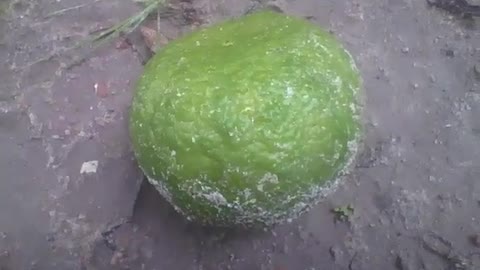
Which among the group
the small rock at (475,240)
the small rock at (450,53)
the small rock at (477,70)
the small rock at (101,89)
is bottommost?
the small rock at (475,240)

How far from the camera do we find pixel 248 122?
1.85 m

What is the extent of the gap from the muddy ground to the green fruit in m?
0.34

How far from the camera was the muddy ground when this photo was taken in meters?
2.31

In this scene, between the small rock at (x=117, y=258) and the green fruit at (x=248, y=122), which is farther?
the small rock at (x=117, y=258)

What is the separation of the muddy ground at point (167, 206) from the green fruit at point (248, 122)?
0.34 m

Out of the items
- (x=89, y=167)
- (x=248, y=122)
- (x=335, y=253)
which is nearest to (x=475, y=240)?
(x=335, y=253)

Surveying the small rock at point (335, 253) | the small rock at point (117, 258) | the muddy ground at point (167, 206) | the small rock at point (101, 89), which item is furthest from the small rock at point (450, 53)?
the small rock at point (117, 258)

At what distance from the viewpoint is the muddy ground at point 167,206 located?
2311mm

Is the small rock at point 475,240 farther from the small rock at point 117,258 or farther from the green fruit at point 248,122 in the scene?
the small rock at point 117,258

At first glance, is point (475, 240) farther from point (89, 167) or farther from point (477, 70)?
point (89, 167)

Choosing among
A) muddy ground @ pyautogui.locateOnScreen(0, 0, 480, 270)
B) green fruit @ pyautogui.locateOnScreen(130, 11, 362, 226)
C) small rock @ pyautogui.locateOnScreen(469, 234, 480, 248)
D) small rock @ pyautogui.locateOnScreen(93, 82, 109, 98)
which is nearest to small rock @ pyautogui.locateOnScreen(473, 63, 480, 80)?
muddy ground @ pyautogui.locateOnScreen(0, 0, 480, 270)

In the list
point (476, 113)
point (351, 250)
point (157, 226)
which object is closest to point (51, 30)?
point (157, 226)

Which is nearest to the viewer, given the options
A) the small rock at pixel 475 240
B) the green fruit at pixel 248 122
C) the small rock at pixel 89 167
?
the green fruit at pixel 248 122

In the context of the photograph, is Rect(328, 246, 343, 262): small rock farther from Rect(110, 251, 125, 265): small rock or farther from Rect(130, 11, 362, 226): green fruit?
Rect(110, 251, 125, 265): small rock
